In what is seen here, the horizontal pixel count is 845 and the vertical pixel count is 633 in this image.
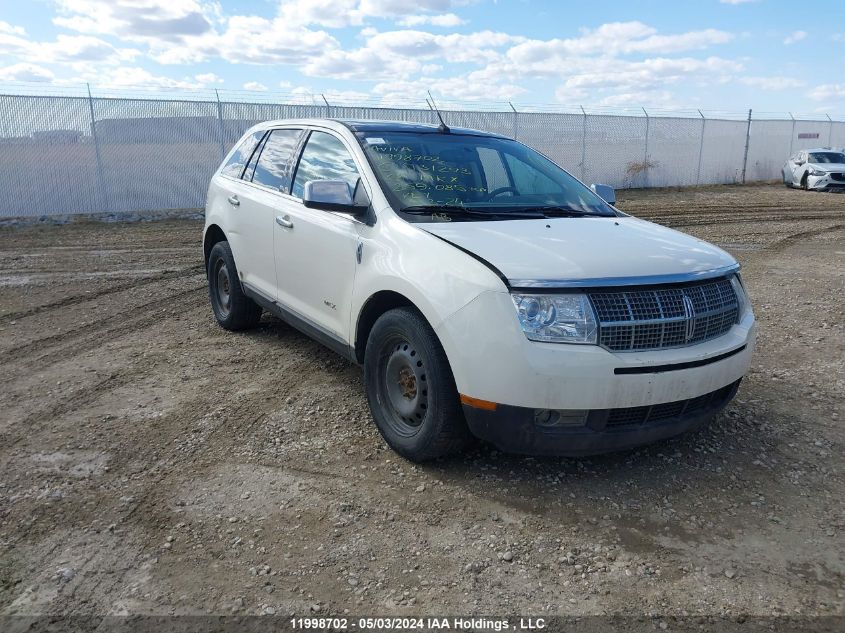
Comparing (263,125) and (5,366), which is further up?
(263,125)

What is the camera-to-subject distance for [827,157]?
23422 mm

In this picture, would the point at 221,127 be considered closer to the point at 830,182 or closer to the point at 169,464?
the point at 169,464

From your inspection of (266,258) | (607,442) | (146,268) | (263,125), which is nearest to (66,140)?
(146,268)

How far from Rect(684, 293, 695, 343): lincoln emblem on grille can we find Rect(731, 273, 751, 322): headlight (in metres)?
0.54

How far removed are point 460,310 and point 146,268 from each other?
7.68 metres

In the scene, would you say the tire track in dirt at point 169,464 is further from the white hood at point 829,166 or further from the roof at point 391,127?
the white hood at point 829,166

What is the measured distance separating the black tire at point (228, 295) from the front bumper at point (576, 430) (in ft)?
10.7

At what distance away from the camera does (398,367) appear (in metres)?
3.83

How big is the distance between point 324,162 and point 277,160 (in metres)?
0.79

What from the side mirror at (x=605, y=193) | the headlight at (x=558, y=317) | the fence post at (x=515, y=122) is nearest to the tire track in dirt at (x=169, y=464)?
the headlight at (x=558, y=317)

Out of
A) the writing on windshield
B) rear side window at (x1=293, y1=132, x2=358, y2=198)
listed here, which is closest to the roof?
rear side window at (x1=293, y1=132, x2=358, y2=198)

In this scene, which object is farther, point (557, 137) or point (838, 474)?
point (557, 137)

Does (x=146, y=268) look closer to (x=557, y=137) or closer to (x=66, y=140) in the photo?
(x=66, y=140)

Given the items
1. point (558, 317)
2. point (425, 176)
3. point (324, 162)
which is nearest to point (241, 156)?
point (324, 162)
